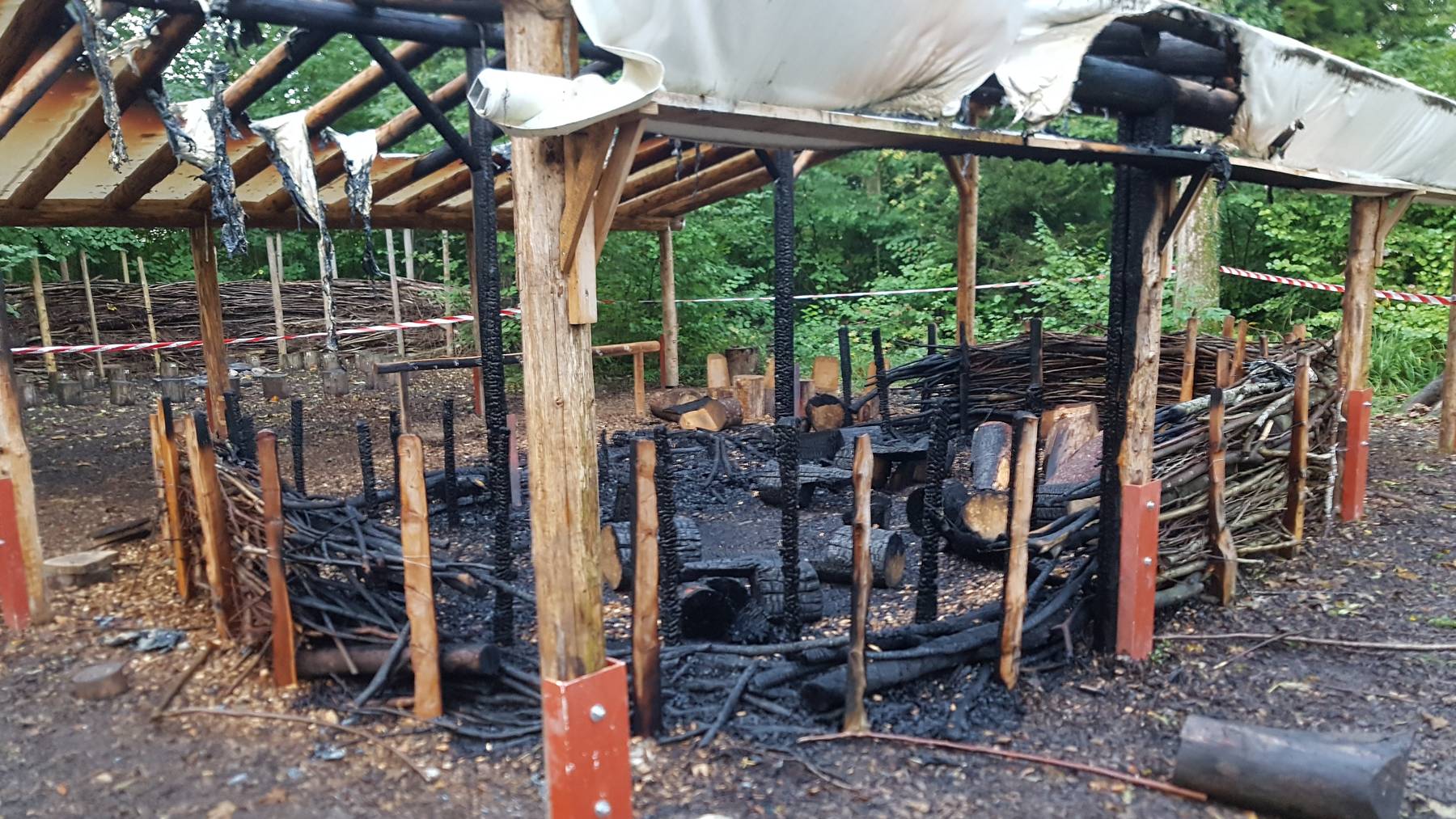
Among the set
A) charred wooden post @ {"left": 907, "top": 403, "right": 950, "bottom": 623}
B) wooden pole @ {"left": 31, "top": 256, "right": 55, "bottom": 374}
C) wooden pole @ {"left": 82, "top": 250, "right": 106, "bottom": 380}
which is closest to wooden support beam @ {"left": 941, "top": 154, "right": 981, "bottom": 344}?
charred wooden post @ {"left": 907, "top": 403, "right": 950, "bottom": 623}

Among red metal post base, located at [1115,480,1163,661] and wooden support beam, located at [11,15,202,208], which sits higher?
wooden support beam, located at [11,15,202,208]

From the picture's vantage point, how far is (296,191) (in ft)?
17.8

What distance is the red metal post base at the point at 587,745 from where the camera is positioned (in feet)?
9.25

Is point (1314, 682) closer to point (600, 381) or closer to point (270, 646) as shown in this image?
point (270, 646)

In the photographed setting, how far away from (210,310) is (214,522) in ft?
16.2

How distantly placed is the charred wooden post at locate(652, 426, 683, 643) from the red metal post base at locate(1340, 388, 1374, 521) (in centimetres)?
511

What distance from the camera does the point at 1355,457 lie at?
6582 millimetres

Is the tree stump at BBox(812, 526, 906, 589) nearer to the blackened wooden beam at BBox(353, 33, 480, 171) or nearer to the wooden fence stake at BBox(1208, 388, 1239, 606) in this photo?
the wooden fence stake at BBox(1208, 388, 1239, 606)

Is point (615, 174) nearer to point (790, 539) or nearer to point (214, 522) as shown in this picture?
point (790, 539)

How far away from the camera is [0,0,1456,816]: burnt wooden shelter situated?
2.74 meters

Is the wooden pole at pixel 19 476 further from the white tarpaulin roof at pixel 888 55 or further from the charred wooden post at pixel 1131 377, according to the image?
the charred wooden post at pixel 1131 377

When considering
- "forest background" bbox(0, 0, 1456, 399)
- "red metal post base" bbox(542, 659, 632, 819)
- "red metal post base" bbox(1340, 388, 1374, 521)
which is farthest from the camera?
"forest background" bbox(0, 0, 1456, 399)

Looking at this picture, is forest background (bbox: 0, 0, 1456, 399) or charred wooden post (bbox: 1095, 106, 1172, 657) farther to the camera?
forest background (bbox: 0, 0, 1456, 399)

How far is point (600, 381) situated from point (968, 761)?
11.0m
